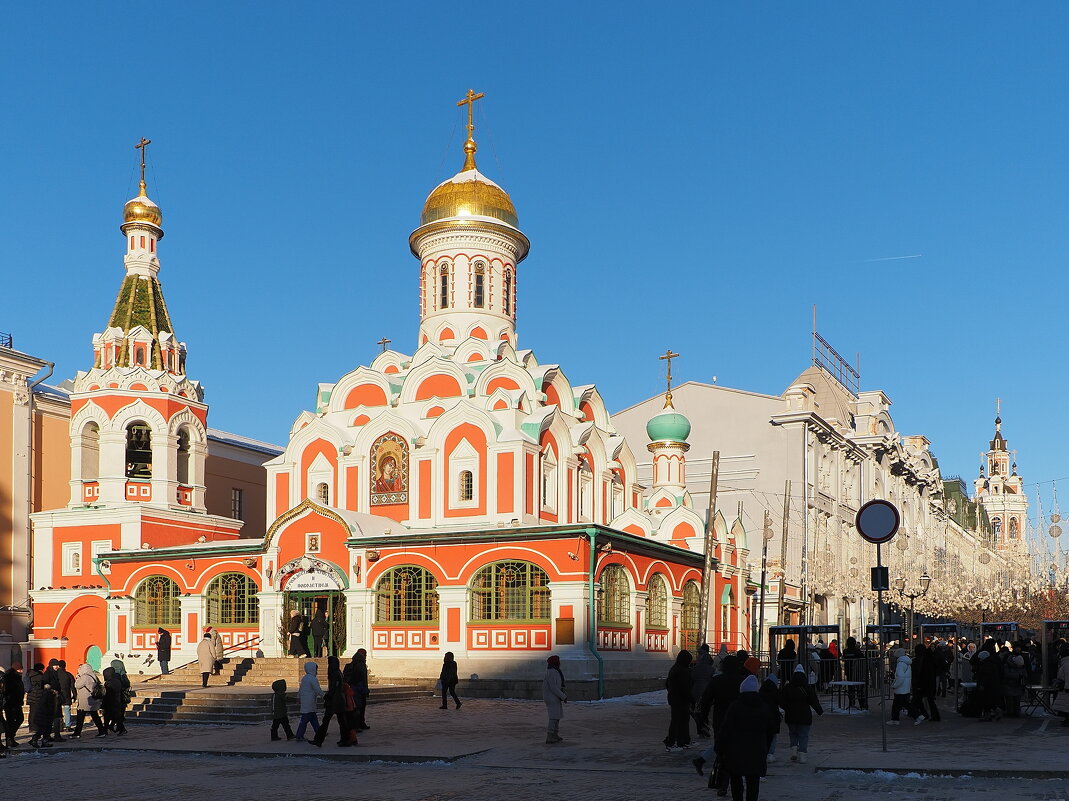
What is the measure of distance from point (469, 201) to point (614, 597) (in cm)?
1369

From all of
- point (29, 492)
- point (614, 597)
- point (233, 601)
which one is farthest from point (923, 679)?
point (29, 492)

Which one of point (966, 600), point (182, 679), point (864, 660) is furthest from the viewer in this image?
point (966, 600)

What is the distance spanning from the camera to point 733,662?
45.4 ft

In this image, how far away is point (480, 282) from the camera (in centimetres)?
3659

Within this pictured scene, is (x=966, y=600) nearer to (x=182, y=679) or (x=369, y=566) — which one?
(x=369, y=566)

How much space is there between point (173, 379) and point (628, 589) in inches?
626

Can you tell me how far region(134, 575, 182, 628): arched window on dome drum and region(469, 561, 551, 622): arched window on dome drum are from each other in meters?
9.01

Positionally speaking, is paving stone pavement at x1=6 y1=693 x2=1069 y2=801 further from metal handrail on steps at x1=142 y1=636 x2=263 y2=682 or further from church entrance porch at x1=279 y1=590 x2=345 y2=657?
metal handrail on steps at x1=142 y1=636 x2=263 y2=682

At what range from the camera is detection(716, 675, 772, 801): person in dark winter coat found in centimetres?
1036

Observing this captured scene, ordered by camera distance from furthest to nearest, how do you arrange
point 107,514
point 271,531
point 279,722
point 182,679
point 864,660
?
point 107,514 < point 271,531 < point 182,679 < point 864,660 < point 279,722

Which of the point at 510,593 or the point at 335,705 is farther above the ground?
the point at 510,593

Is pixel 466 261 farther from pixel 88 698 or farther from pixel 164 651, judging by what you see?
pixel 88 698

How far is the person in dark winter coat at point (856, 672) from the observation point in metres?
22.1

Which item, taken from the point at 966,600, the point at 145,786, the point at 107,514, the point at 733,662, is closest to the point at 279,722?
the point at 145,786
